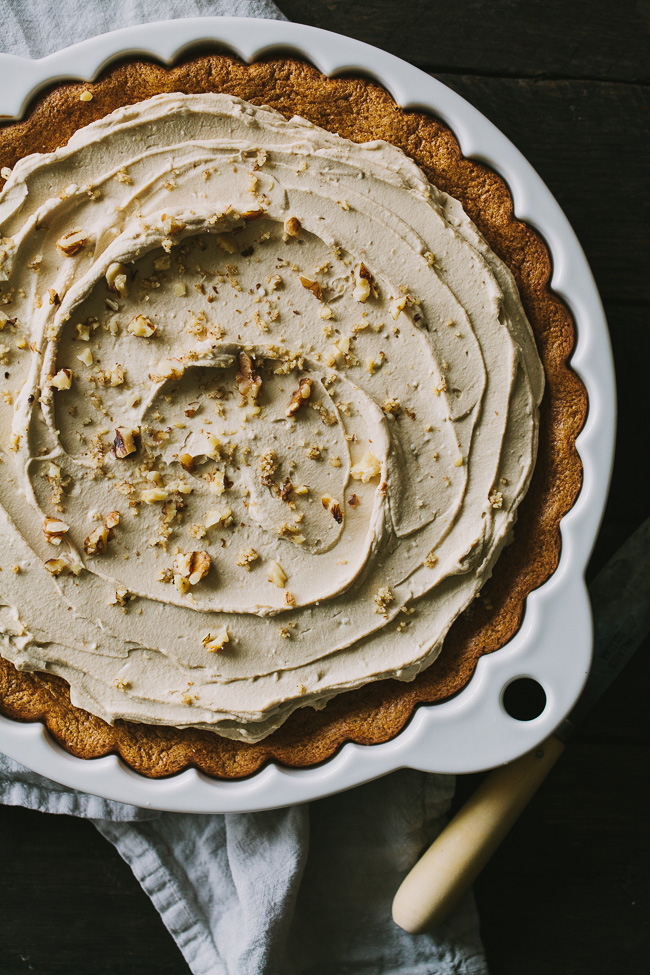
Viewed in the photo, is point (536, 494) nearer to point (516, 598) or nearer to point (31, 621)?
point (516, 598)

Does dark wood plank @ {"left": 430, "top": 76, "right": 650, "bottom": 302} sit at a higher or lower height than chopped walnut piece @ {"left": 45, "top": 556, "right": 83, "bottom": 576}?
higher

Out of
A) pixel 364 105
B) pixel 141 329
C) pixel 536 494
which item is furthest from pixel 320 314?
pixel 536 494

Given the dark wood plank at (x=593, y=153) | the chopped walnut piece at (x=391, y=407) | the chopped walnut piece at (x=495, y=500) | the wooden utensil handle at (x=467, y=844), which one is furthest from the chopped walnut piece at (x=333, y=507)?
the dark wood plank at (x=593, y=153)

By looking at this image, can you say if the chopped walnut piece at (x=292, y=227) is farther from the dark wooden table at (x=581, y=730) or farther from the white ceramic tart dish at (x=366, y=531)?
the dark wooden table at (x=581, y=730)

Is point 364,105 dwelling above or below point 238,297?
above

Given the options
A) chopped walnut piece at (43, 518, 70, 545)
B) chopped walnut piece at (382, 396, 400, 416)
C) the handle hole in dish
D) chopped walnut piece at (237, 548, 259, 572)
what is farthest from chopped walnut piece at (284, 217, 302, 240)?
the handle hole in dish

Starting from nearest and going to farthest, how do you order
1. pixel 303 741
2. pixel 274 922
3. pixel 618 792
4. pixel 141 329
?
1. pixel 141 329
2. pixel 303 741
3. pixel 274 922
4. pixel 618 792

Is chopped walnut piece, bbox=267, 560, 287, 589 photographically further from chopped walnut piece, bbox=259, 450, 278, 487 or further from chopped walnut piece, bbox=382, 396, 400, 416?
chopped walnut piece, bbox=382, 396, 400, 416
